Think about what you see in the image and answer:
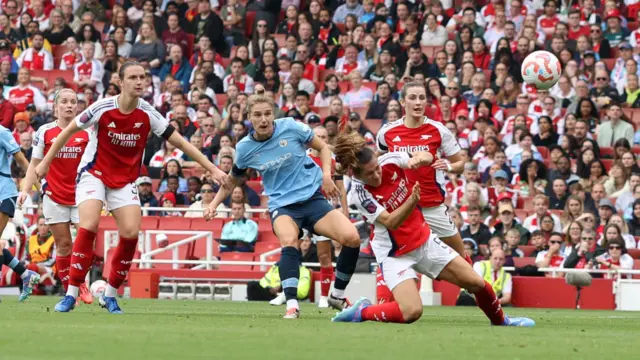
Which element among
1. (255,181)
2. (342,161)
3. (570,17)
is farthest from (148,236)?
(342,161)

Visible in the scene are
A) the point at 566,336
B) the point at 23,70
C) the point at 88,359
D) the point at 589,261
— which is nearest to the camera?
the point at 88,359

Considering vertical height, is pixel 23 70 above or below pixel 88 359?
above

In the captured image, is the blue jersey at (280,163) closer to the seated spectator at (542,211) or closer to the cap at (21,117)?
the seated spectator at (542,211)

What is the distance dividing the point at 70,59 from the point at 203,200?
7693 mm

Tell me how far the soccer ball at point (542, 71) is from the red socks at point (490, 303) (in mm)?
4911

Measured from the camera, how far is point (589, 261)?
696 inches

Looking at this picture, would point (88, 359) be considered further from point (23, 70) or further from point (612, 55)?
point (23, 70)

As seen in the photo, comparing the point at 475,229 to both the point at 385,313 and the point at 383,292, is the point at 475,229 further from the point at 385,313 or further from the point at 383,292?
the point at 385,313

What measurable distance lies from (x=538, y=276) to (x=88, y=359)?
1190cm

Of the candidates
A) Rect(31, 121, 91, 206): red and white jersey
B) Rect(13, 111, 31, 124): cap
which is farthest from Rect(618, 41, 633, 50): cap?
Answer: Rect(13, 111, 31, 124): cap

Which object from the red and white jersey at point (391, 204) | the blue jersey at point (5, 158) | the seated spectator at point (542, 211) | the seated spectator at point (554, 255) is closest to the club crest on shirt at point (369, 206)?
the red and white jersey at point (391, 204)

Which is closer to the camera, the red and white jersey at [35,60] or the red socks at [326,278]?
the red socks at [326,278]

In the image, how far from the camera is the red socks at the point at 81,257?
11516mm

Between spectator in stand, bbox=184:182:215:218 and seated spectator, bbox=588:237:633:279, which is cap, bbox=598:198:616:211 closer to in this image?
seated spectator, bbox=588:237:633:279
